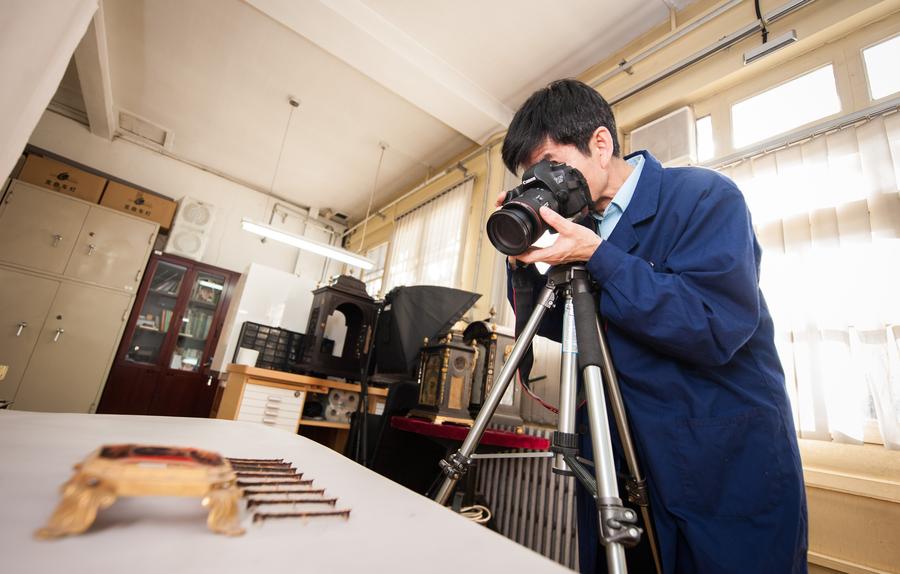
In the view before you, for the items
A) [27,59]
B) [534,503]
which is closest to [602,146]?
[534,503]

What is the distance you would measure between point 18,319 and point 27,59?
307 centimetres

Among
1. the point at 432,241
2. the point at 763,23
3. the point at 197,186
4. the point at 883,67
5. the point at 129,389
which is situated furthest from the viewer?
the point at 197,186

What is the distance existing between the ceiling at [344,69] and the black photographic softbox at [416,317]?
75.9 inches

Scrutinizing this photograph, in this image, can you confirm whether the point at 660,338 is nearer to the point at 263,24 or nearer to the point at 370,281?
the point at 263,24

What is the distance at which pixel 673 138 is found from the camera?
2.46 metres

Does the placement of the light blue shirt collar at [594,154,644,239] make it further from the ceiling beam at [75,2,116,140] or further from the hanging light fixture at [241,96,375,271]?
the ceiling beam at [75,2,116,140]

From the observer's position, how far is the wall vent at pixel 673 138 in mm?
2354

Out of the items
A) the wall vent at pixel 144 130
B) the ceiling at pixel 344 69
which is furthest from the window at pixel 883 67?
the wall vent at pixel 144 130

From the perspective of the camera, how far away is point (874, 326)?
149 cm

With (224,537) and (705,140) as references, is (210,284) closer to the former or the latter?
(705,140)

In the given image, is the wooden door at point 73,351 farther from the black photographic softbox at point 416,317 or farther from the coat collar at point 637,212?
the coat collar at point 637,212

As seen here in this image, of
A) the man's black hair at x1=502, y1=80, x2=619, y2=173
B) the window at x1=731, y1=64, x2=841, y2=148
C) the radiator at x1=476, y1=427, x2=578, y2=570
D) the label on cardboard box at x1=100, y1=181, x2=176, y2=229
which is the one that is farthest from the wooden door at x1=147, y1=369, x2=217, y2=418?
the window at x1=731, y1=64, x2=841, y2=148

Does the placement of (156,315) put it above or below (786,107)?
below

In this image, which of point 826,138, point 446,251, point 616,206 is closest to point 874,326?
point 826,138
